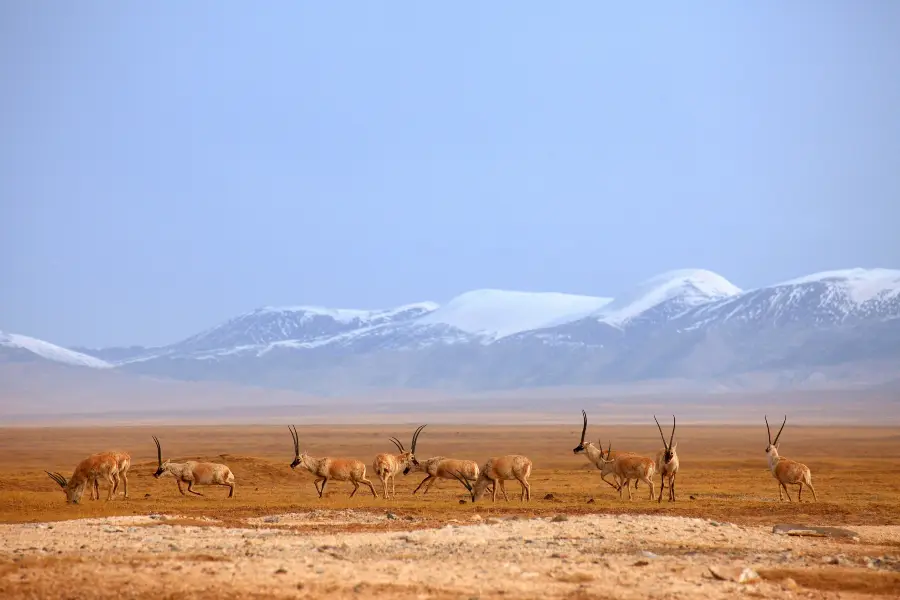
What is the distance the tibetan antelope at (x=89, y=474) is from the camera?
94.8 ft

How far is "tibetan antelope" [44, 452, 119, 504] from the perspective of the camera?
1137 inches

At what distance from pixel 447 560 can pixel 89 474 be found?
15.2 m

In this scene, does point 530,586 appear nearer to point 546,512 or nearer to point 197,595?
point 197,595

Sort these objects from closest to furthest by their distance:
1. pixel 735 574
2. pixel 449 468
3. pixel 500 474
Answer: pixel 735 574 < pixel 500 474 < pixel 449 468

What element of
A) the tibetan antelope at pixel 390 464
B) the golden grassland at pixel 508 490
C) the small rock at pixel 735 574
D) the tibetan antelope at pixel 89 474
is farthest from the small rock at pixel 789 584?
the tibetan antelope at pixel 89 474

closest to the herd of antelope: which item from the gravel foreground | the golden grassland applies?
the golden grassland

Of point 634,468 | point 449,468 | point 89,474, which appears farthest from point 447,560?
point 449,468

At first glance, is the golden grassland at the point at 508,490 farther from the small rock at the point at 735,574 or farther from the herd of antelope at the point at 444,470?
the small rock at the point at 735,574

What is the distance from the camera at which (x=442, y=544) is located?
18469 millimetres

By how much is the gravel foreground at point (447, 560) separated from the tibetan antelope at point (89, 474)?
7.36 meters

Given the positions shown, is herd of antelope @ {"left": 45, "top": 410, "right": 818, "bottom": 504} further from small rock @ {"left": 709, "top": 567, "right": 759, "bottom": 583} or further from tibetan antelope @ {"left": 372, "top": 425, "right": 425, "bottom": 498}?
small rock @ {"left": 709, "top": 567, "right": 759, "bottom": 583}

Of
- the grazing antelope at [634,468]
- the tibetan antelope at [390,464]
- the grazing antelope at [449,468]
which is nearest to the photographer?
the grazing antelope at [634,468]

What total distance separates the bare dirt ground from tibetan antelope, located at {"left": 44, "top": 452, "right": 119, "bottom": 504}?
0.64m

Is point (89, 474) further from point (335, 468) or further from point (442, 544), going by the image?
point (442, 544)
